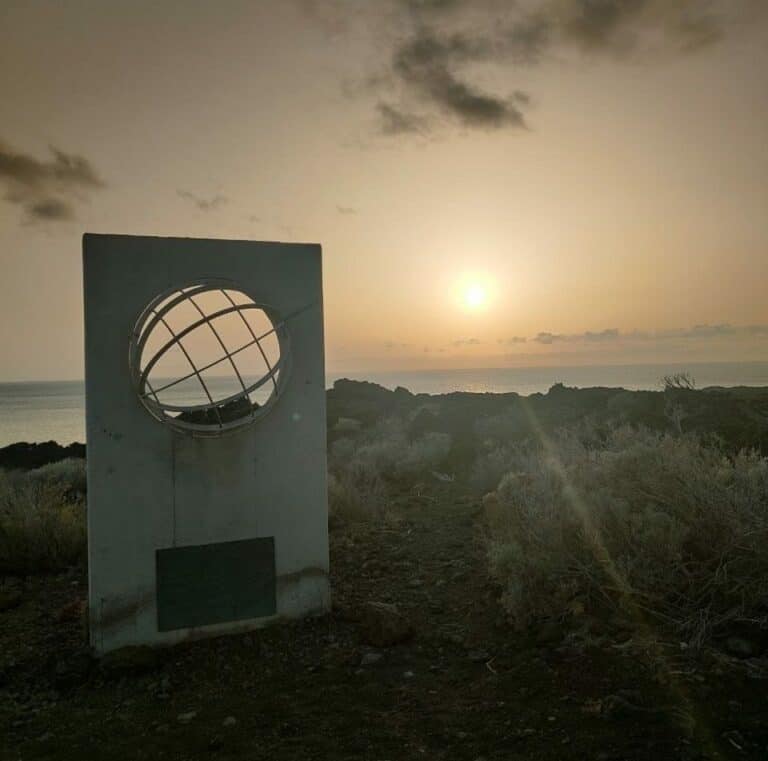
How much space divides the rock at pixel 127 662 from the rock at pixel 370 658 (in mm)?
1514

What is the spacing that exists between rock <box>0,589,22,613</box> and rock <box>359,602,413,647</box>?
3481 mm

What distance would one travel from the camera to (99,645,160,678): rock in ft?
16.5

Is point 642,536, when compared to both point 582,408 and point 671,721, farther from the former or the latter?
point 582,408

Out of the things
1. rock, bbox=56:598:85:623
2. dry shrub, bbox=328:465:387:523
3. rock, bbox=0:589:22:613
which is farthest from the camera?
dry shrub, bbox=328:465:387:523

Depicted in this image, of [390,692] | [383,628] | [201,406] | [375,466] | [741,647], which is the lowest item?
[390,692]

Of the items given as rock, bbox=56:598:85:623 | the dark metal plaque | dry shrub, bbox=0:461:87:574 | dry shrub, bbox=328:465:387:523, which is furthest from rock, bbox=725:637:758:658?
dry shrub, bbox=0:461:87:574

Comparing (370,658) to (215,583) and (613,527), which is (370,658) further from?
(613,527)

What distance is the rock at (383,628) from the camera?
5398 mm

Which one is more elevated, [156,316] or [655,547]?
[156,316]

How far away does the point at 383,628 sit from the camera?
5.44m

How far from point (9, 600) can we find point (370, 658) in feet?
12.3

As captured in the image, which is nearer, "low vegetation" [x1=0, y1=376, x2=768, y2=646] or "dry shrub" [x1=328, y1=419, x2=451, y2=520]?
"low vegetation" [x1=0, y1=376, x2=768, y2=646]

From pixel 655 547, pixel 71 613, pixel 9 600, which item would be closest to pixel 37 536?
pixel 9 600

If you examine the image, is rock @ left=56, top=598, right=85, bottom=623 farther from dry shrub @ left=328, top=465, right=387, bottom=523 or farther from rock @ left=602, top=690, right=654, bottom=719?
rock @ left=602, top=690, right=654, bottom=719
